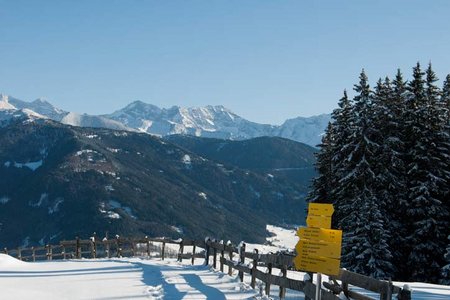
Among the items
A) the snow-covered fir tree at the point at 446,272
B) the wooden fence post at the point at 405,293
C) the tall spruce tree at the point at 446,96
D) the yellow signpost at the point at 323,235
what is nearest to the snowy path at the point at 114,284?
the yellow signpost at the point at 323,235

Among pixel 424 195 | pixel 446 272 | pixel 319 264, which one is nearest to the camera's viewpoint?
pixel 319 264

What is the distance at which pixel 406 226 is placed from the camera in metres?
37.4

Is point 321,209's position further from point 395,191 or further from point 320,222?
point 395,191

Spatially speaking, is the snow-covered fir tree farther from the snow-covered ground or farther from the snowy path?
the snowy path

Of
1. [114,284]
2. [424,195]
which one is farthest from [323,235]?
[424,195]

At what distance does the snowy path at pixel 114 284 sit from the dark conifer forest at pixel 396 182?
14.0 m

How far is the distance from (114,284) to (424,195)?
23.3m

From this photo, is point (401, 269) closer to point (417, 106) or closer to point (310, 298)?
point (417, 106)

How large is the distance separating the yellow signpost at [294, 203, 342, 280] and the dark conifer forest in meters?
24.1

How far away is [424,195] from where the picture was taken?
35.7 metres

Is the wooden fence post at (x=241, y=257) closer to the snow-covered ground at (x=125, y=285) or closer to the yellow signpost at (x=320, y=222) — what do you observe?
the snow-covered ground at (x=125, y=285)

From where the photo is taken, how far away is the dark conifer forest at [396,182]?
35.0 meters

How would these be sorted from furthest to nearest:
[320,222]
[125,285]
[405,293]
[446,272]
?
1. [446,272]
2. [125,285]
3. [320,222]
4. [405,293]

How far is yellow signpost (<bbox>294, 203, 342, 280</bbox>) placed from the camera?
10219mm
